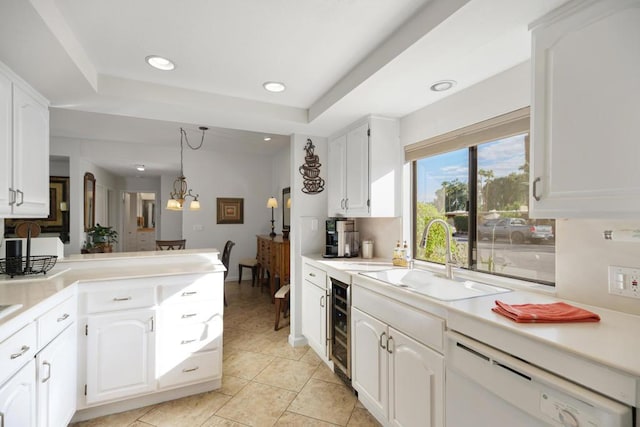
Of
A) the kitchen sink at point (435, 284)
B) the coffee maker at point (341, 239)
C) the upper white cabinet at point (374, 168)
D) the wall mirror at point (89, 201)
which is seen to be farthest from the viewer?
the wall mirror at point (89, 201)

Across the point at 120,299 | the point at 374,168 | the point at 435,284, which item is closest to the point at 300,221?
the point at 374,168

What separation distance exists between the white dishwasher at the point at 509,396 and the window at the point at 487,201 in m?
0.74

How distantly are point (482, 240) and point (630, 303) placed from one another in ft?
2.72

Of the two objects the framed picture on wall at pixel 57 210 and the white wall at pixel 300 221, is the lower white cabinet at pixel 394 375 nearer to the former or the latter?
the white wall at pixel 300 221

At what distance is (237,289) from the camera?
5367mm

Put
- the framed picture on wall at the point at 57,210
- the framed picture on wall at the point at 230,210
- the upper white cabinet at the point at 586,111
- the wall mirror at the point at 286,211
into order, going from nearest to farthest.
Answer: the upper white cabinet at the point at 586,111
the framed picture on wall at the point at 57,210
the wall mirror at the point at 286,211
the framed picture on wall at the point at 230,210

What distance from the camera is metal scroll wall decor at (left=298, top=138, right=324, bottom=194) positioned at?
10.4 ft

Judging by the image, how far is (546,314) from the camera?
1.19m

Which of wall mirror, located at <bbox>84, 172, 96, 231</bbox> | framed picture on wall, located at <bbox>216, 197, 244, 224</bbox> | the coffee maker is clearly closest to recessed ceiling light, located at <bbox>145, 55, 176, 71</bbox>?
the coffee maker

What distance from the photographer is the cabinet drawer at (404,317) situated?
1.48m

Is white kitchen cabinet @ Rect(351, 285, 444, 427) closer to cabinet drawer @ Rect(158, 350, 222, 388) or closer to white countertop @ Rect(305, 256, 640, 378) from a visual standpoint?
white countertop @ Rect(305, 256, 640, 378)

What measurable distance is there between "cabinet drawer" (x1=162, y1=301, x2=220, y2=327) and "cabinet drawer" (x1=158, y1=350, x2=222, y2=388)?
0.26 meters

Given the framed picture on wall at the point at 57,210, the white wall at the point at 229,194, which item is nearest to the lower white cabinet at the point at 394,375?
the white wall at the point at 229,194

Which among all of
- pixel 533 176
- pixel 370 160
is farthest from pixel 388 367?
pixel 370 160
